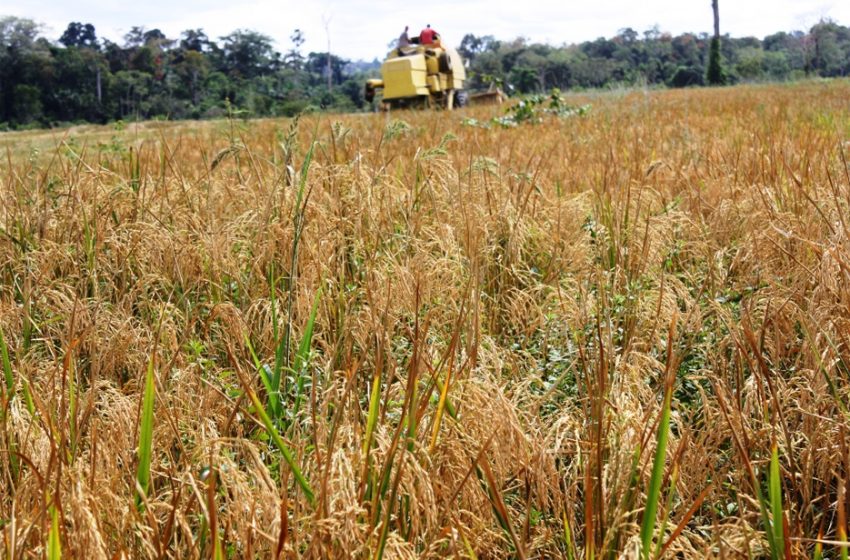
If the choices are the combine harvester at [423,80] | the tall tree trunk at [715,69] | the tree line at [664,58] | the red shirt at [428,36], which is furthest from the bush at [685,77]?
the red shirt at [428,36]

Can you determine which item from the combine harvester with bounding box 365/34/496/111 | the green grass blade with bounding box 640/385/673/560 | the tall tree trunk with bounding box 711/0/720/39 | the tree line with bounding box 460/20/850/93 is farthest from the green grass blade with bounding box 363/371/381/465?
the tall tree trunk with bounding box 711/0/720/39

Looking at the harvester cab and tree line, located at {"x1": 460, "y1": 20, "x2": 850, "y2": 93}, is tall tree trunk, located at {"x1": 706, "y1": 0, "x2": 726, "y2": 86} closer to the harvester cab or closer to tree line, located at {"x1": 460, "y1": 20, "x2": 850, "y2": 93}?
tree line, located at {"x1": 460, "y1": 20, "x2": 850, "y2": 93}

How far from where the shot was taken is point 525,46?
234ft

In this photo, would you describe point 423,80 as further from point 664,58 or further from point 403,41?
Answer: point 664,58

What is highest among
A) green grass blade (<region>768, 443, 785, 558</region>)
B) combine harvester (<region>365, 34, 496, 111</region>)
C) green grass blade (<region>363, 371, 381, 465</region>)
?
combine harvester (<region>365, 34, 496, 111</region>)

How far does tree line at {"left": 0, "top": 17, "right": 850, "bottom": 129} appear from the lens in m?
29.5

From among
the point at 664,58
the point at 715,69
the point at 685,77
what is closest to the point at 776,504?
the point at 715,69

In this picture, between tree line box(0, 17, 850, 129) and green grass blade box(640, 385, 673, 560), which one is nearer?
green grass blade box(640, 385, 673, 560)

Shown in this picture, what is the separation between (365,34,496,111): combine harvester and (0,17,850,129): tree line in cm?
62

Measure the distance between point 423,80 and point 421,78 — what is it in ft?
0.48

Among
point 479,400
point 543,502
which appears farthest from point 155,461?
point 543,502

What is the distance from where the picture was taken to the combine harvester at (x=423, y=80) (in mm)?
15742

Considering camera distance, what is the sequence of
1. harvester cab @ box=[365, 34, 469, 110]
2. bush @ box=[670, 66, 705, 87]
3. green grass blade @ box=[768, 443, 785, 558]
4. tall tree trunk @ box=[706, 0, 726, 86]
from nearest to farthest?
green grass blade @ box=[768, 443, 785, 558]
harvester cab @ box=[365, 34, 469, 110]
tall tree trunk @ box=[706, 0, 726, 86]
bush @ box=[670, 66, 705, 87]

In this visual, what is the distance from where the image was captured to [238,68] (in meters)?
Result: 47.0
